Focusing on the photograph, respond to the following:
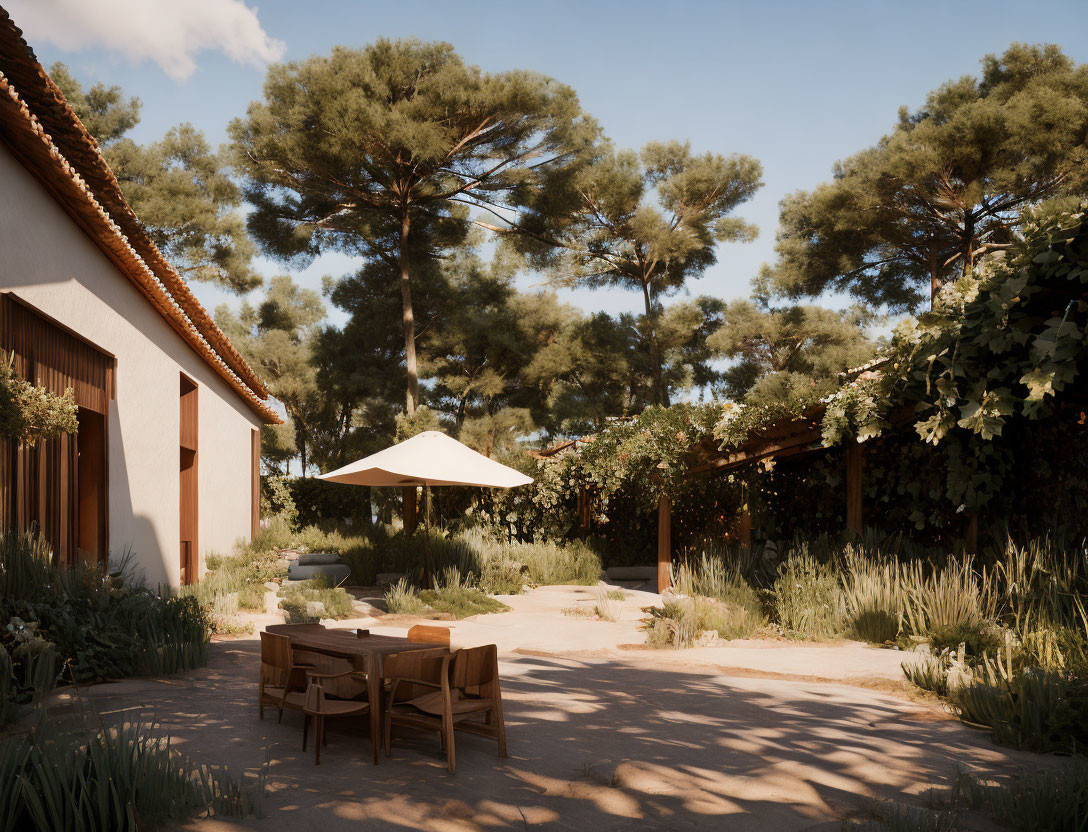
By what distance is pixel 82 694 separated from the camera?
17.3 ft

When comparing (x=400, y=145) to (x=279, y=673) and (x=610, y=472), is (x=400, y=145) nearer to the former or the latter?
(x=610, y=472)

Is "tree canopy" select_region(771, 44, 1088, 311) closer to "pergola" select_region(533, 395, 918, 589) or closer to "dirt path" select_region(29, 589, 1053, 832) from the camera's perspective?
"pergola" select_region(533, 395, 918, 589)

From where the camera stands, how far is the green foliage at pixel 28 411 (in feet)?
16.1

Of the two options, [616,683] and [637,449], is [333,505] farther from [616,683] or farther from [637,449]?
[616,683]

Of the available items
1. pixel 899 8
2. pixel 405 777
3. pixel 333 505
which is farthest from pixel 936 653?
pixel 333 505

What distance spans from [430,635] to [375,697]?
1011mm

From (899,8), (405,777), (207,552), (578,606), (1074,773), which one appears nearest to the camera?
(1074,773)

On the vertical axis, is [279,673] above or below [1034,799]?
above

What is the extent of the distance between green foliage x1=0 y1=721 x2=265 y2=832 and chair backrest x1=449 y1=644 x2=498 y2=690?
1.16 m

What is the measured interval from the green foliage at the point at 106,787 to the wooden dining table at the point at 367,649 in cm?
82

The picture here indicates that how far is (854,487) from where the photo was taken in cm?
913

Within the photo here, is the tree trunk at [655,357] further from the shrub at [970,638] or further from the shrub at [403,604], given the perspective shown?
the shrub at [970,638]

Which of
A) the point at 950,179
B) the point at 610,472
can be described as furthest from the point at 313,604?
the point at 950,179

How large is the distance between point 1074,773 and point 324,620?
7.75m
